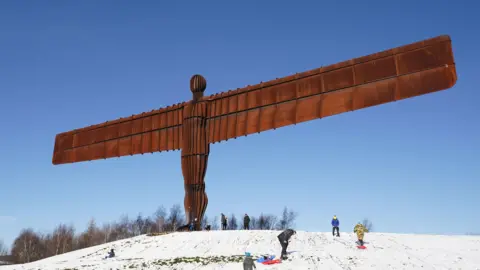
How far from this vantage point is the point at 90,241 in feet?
258

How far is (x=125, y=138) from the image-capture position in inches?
1135

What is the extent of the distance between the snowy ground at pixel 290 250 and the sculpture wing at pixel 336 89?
6.10 metres

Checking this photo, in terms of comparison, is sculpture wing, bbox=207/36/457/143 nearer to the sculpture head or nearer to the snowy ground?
the sculpture head

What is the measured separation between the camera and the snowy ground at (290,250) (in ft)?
56.9

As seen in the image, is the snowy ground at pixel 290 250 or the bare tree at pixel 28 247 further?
the bare tree at pixel 28 247

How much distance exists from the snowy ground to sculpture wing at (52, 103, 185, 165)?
232 inches

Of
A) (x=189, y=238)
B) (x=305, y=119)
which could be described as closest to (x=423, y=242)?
(x=305, y=119)

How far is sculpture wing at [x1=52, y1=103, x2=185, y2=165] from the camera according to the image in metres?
27.3

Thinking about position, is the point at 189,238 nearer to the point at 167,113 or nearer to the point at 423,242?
the point at 167,113

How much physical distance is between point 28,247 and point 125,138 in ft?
207

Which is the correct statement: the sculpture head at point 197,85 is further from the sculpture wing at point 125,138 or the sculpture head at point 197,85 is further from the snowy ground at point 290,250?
the snowy ground at point 290,250

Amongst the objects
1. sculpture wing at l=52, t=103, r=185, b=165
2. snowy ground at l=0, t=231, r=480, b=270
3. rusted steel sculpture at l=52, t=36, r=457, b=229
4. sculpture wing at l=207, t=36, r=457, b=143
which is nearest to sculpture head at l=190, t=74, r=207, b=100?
rusted steel sculpture at l=52, t=36, r=457, b=229

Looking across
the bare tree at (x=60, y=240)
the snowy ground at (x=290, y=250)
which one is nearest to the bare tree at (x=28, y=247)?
the bare tree at (x=60, y=240)

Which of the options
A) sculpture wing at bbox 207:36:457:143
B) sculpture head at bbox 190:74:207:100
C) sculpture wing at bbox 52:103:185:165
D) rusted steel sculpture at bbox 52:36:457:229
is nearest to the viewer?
sculpture wing at bbox 207:36:457:143
